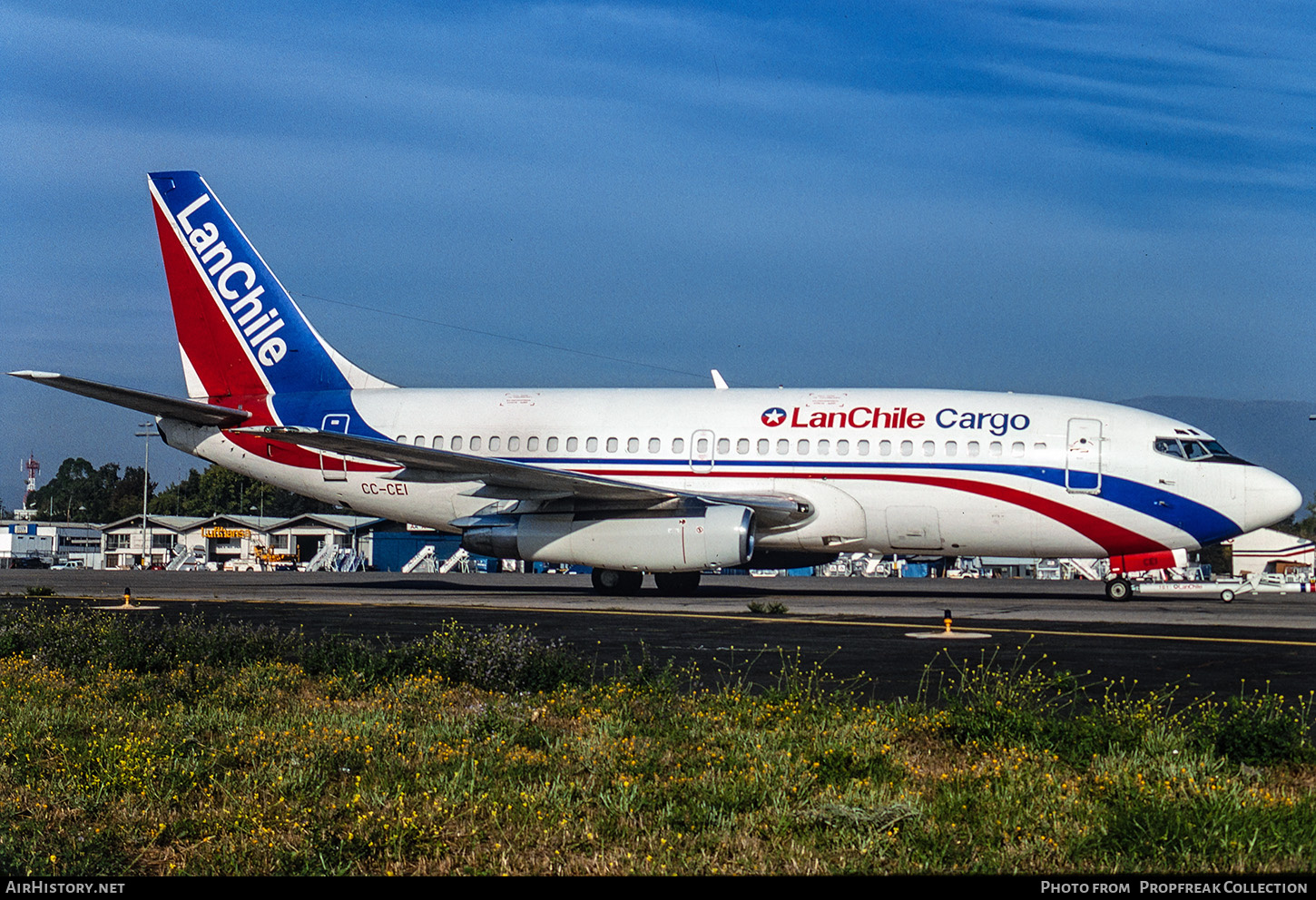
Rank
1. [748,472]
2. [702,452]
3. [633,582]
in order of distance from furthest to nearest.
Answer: [633,582]
[702,452]
[748,472]

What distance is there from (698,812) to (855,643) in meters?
8.10

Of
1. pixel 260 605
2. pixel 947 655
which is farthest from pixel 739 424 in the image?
pixel 947 655

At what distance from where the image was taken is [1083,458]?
22812 millimetres

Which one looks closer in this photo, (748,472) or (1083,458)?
(1083,458)

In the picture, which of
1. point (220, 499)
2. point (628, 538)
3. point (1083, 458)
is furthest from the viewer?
point (220, 499)

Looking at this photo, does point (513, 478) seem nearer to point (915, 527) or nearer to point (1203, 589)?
point (915, 527)

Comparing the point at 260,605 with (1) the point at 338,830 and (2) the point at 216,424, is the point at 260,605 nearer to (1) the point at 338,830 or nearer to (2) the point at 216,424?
(2) the point at 216,424

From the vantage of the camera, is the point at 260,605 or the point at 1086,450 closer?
the point at 260,605

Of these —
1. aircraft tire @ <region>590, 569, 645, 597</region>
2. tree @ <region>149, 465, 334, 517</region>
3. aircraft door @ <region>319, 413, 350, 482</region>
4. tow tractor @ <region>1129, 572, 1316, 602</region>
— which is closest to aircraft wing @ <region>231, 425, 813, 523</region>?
aircraft tire @ <region>590, 569, 645, 597</region>

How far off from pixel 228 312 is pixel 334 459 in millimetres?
4515

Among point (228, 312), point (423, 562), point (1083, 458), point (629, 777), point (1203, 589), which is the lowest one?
point (629, 777)

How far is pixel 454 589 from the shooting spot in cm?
2719

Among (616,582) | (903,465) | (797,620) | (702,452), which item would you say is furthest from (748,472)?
(797,620)

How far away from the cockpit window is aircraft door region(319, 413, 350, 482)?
17071 mm
